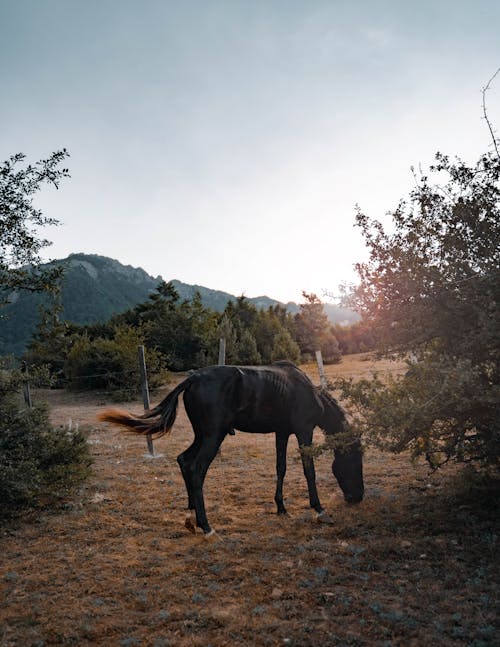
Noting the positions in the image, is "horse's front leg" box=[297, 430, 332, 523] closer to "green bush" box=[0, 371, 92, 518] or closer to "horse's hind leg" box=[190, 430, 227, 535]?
"horse's hind leg" box=[190, 430, 227, 535]

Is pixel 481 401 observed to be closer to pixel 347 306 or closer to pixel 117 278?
pixel 347 306

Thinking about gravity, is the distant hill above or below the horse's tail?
above

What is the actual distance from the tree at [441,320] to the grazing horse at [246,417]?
1.08 m

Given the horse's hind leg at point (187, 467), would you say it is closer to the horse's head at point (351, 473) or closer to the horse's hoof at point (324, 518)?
the horse's hoof at point (324, 518)

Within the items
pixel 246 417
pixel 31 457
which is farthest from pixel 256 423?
pixel 31 457

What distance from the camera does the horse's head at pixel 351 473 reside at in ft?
21.1

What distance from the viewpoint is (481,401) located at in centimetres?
429

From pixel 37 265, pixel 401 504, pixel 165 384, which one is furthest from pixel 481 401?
pixel 165 384

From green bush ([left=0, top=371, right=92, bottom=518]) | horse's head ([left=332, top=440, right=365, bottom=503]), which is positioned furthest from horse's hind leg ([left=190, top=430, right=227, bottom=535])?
green bush ([left=0, top=371, right=92, bottom=518])

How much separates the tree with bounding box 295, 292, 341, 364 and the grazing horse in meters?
26.4

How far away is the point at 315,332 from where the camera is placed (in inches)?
1379

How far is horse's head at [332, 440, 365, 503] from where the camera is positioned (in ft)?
21.1

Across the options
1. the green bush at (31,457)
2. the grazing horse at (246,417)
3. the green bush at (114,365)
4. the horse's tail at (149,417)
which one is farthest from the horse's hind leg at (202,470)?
the green bush at (114,365)

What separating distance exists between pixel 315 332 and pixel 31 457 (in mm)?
29777
